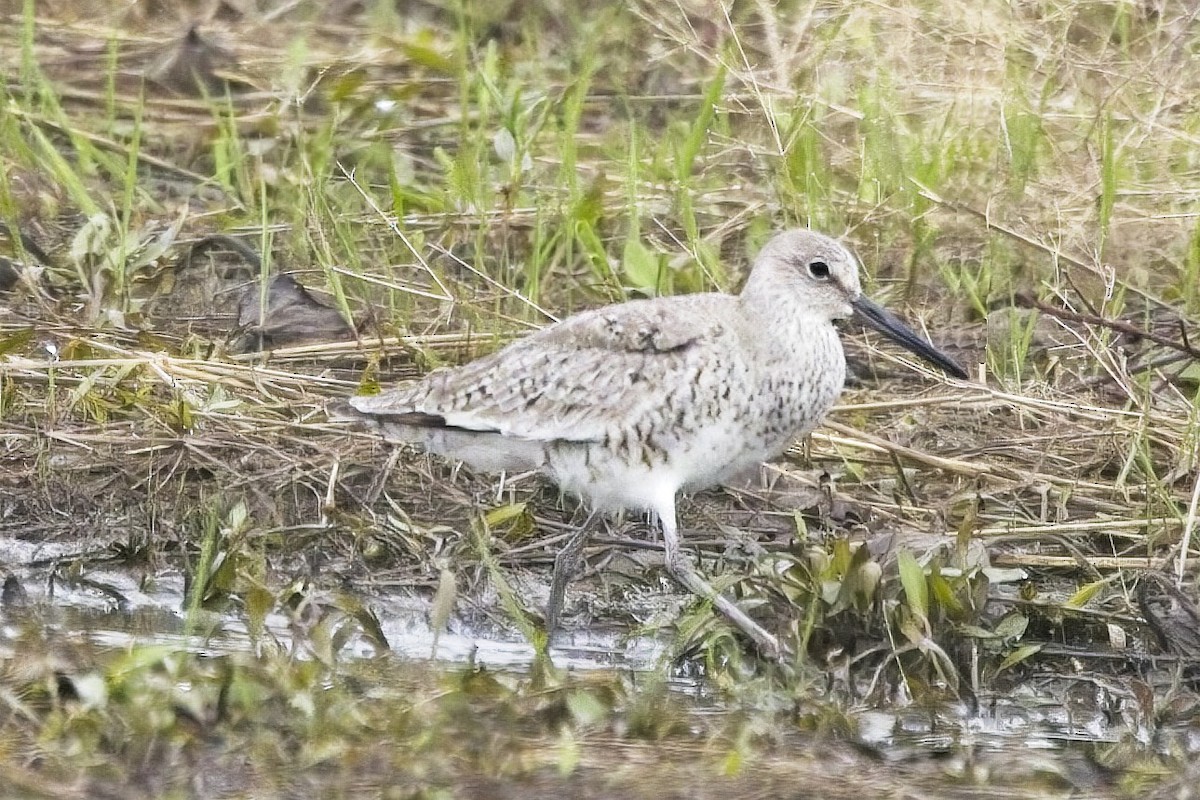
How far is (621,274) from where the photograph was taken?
726 centimetres

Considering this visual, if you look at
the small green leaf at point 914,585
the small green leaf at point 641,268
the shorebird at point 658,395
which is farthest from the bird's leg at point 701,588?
the small green leaf at point 641,268

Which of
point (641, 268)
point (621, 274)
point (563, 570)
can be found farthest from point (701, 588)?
point (621, 274)

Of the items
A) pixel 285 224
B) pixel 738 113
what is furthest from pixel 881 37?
pixel 285 224

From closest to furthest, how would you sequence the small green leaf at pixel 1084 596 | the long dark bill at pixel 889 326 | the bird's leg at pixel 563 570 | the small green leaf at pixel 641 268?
the small green leaf at pixel 1084 596, the bird's leg at pixel 563 570, the long dark bill at pixel 889 326, the small green leaf at pixel 641 268

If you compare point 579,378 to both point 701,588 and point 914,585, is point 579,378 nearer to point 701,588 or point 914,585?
point 701,588

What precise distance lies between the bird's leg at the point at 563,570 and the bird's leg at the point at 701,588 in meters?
0.22

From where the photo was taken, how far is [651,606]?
5.95 metres

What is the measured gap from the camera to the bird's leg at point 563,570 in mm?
5715

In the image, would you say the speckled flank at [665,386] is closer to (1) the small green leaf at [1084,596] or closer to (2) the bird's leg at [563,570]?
(2) the bird's leg at [563,570]

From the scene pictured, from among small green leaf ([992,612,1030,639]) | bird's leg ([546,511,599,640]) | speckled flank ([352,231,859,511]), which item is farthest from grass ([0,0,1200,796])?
speckled flank ([352,231,859,511])

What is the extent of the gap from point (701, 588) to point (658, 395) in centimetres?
53

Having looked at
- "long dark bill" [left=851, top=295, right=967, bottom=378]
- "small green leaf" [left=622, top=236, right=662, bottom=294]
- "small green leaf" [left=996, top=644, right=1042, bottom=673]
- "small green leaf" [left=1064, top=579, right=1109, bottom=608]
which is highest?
"small green leaf" [left=622, top=236, right=662, bottom=294]

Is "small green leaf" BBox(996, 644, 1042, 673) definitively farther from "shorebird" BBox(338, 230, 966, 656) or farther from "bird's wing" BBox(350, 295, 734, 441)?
"bird's wing" BBox(350, 295, 734, 441)

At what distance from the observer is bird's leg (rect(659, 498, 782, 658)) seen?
527 cm
